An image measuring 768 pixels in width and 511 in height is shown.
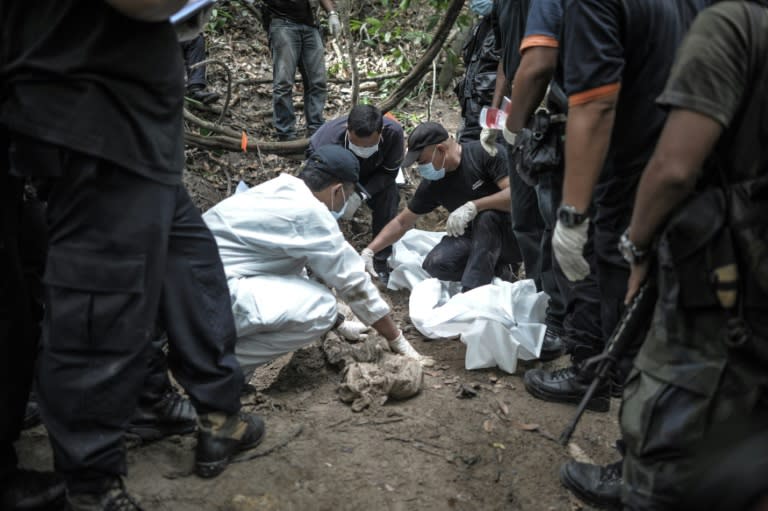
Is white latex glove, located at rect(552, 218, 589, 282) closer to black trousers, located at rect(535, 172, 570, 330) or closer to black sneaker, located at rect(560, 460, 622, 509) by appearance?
black trousers, located at rect(535, 172, 570, 330)

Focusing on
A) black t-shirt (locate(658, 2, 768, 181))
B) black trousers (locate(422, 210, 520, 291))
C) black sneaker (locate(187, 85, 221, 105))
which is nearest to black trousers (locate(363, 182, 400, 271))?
black trousers (locate(422, 210, 520, 291))

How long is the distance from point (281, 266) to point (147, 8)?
1.44m

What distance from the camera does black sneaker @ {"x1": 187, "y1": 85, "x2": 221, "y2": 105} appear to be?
6078mm

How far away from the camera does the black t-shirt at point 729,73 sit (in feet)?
4.81

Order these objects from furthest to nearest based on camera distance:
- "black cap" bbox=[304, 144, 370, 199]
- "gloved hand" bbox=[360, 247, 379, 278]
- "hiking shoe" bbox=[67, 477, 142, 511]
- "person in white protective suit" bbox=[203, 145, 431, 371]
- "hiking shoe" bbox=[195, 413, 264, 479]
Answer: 1. "gloved hand" bbox=[360, 247, 379, 278]
2. "black cap" bbox=[304, 144, 370, 199]
3. "person in white protective suit" bbox=[203, 145, 431, 371]
4. "hiking shoe" bbox=[195, 413, 264, 479]
5. "hiking shoe" bbox=[67, 477, 142, 511]

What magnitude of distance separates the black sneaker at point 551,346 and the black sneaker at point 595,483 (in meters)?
1.03

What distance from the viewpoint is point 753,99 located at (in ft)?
4.97

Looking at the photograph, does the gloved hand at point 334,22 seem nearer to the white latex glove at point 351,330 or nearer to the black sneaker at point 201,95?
the black sneaker at point 201,95

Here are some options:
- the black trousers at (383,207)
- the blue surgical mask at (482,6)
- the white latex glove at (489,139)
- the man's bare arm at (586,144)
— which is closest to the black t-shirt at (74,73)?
the man's bare arm at (586,144)

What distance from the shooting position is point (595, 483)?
2254 mm

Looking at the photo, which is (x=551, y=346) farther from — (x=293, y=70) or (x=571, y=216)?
(x=293, y=70)

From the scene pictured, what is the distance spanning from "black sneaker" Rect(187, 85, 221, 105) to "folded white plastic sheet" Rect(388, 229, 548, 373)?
10.8 ft

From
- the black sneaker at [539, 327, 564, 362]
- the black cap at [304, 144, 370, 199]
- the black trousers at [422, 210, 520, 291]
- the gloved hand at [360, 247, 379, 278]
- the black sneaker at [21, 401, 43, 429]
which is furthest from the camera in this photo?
the gloved hand at [360, 247, 379, 278]

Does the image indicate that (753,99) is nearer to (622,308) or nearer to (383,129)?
(622,308)
